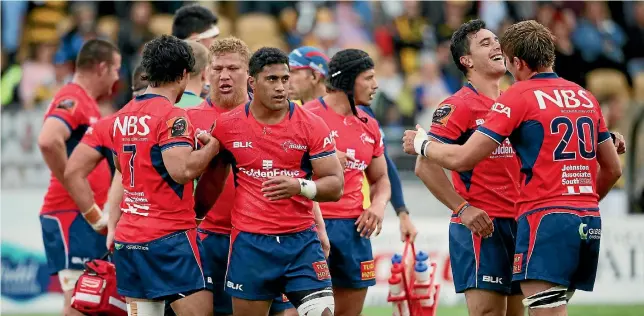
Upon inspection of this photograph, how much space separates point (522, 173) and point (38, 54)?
13.1 m

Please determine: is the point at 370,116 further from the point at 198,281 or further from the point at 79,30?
the point at 79,30

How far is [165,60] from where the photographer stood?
8.05m

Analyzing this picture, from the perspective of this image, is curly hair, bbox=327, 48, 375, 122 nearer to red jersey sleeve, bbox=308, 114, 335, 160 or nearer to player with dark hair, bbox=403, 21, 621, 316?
red jersey sleeve, bbox=308, 114, 335, 160

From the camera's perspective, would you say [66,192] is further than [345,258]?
Yes

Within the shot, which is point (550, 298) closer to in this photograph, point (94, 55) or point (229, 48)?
point (229, 48)

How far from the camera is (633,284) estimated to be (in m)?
15.3

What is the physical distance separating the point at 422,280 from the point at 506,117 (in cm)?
253

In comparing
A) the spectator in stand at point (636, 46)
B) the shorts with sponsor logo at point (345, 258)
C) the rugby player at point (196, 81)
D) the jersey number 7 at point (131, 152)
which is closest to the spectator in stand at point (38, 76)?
the rugby player at point (196, 81)

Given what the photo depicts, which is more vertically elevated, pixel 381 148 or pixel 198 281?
pixel 381 148

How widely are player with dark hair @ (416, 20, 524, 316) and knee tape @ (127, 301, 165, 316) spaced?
230 centimetres

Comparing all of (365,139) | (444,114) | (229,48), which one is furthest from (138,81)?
(444,114)

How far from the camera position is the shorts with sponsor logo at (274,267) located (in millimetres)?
7891

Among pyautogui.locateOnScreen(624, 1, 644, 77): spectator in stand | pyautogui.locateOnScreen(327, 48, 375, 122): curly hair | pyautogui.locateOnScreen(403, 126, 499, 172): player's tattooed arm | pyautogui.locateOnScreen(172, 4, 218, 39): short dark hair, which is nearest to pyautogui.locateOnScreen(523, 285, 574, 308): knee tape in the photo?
pyautogui.locateOnScreen(403, 126, 499, 172): player's tattooed arm

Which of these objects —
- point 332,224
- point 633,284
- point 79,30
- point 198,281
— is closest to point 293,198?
point 198,281
